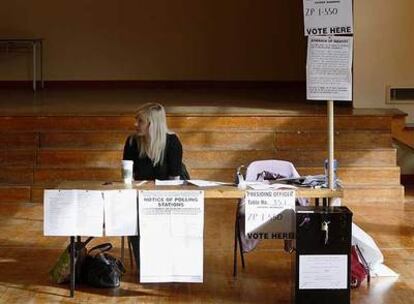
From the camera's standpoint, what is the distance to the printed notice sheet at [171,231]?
A: 5.06m

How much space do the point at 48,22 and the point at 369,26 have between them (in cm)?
571

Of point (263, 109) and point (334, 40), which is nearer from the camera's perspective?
point (334, 40)

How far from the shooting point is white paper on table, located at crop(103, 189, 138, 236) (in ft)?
16.6

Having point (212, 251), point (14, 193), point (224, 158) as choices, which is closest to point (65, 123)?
point (14, 193)

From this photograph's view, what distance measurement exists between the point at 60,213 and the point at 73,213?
0.08 meters

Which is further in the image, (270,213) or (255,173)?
(255,173)

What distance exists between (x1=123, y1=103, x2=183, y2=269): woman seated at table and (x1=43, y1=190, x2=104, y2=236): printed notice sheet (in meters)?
0.68

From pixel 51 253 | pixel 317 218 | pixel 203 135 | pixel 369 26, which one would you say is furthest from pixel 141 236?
pixel 369 26

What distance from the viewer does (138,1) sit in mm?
13164

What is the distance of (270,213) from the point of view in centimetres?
506

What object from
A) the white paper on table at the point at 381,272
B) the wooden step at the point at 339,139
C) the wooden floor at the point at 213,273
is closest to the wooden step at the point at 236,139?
the wooden step at the point at 339,139

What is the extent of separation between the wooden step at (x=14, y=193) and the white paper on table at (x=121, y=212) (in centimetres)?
321

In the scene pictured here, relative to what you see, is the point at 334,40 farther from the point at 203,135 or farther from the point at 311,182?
the point at 203,135

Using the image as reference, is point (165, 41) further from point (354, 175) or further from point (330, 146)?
point (330, 146)
